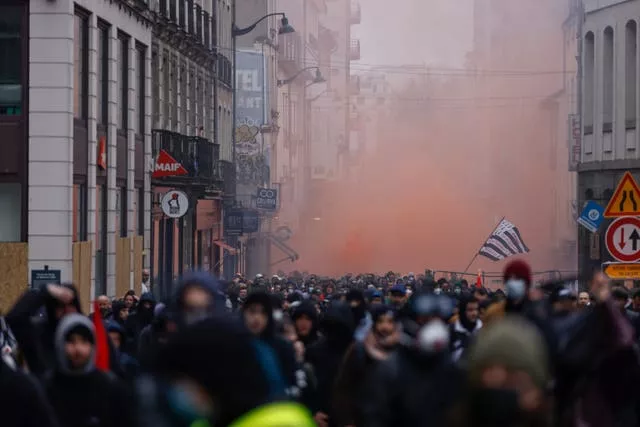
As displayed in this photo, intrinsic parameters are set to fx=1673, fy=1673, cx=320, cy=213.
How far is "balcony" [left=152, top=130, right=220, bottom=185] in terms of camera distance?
128 feet

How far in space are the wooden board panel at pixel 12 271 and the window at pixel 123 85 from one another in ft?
26.5

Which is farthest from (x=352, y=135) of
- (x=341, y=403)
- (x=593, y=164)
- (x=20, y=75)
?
(x=341, y=403)

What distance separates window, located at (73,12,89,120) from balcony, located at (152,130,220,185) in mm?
8844

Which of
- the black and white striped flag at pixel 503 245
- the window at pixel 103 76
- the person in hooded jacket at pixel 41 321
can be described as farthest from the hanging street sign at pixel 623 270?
the black and white striped flag at pixel 503 245

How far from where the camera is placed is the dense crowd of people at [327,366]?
4.38 m

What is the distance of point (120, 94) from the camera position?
34406mm

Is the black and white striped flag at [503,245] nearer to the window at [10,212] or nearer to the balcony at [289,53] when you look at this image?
the window at [10,212]

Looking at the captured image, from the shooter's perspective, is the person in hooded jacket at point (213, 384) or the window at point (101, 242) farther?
the window at point (101, 242)

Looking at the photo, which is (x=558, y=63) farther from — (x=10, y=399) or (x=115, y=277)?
(x=10, y=399)

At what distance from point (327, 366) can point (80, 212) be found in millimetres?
17427

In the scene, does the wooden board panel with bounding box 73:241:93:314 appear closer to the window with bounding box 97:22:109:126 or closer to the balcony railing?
the window with bounding box 97:22:109:126

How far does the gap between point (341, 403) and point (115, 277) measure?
71.5 feet

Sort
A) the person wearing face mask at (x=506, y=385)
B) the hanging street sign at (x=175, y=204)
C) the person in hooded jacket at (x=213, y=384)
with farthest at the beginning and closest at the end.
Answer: the hanging street sign at (x=175, y=204), the person wearing face mask at (x=506, y=385), the person in hooded jacket at (x=213, y=384)

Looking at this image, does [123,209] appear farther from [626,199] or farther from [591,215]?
[626,199]
